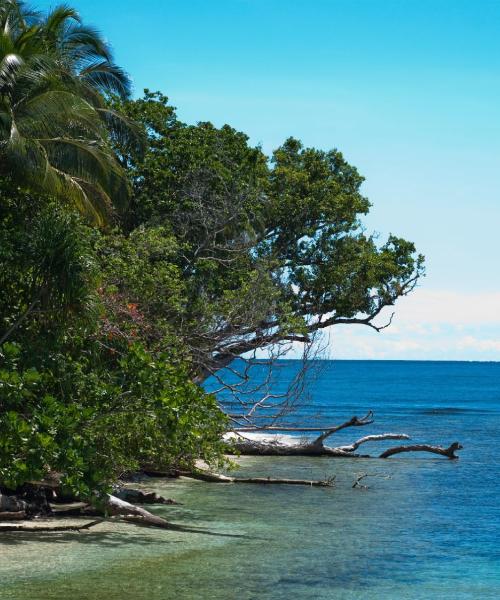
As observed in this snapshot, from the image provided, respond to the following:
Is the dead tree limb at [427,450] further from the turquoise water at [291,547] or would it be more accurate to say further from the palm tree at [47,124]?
the palm tree at [47,124]

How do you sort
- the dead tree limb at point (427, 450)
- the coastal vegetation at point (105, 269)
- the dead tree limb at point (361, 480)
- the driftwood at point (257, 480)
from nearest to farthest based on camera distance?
1. the coastal vegetation at point (105, 269)
2. the driftwood at point (257, 480)
3. the dead tree limb at point (361, 480)
4. the dead tree limb at point (427, 450)

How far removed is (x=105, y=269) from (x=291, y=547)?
7.67 metres

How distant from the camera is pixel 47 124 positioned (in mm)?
17969

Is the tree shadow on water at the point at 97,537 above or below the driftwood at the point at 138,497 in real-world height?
below

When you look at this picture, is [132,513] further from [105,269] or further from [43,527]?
[105,269]

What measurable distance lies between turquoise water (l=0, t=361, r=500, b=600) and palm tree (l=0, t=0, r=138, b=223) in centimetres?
663

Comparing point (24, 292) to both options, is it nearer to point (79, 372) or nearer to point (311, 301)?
point (79, 372)

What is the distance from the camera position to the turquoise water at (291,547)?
568 inches

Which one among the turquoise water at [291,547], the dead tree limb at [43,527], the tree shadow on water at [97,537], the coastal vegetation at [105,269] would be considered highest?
the coastal vegetation at [105,269]

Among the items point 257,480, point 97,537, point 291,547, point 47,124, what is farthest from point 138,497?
point 47,124

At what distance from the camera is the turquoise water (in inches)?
568

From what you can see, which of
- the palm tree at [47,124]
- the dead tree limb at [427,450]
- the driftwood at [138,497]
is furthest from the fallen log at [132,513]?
the dead tree limb at [427,450]

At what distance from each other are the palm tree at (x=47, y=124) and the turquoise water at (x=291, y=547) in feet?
21.7

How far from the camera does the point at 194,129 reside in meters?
32.1
